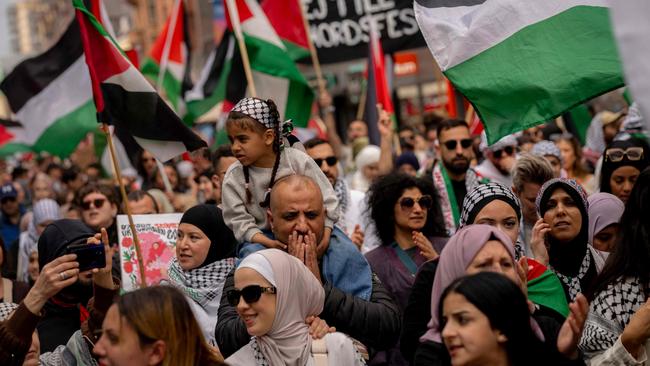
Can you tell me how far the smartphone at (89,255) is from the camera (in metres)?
5.92

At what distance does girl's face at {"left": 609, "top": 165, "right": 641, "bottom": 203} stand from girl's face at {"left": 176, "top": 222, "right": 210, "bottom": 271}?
112 inches

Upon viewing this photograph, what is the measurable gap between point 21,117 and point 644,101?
947 centimetres

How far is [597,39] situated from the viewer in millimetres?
6270

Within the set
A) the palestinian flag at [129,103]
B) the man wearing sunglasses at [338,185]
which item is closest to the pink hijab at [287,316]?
the palestinian flag at [129,103]

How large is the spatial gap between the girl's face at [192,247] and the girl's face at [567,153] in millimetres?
5515

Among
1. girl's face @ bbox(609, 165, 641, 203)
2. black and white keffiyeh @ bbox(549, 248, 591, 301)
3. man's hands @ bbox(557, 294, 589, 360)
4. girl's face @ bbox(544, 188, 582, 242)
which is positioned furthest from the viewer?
girl's face @ bbox(609, 165, 641, 203)

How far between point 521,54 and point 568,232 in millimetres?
985

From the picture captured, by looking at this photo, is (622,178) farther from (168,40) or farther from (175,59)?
(175,59)

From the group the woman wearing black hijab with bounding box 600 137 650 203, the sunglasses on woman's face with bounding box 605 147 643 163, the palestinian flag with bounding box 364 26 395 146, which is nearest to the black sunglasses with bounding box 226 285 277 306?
the woman wearing black hijab with bounding box 600 137 650 203

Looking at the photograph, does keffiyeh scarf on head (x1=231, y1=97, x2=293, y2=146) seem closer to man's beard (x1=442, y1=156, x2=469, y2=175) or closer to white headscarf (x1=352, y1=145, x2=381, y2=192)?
man's beard (x1=442, y1=156, x2=469, y2=175)

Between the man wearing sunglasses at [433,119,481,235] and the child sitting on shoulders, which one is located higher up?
the child sitting on shoulders

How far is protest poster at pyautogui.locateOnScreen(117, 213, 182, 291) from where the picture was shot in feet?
25.6

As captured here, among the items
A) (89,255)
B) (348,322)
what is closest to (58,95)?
(89,255)

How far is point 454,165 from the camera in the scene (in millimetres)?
9430
